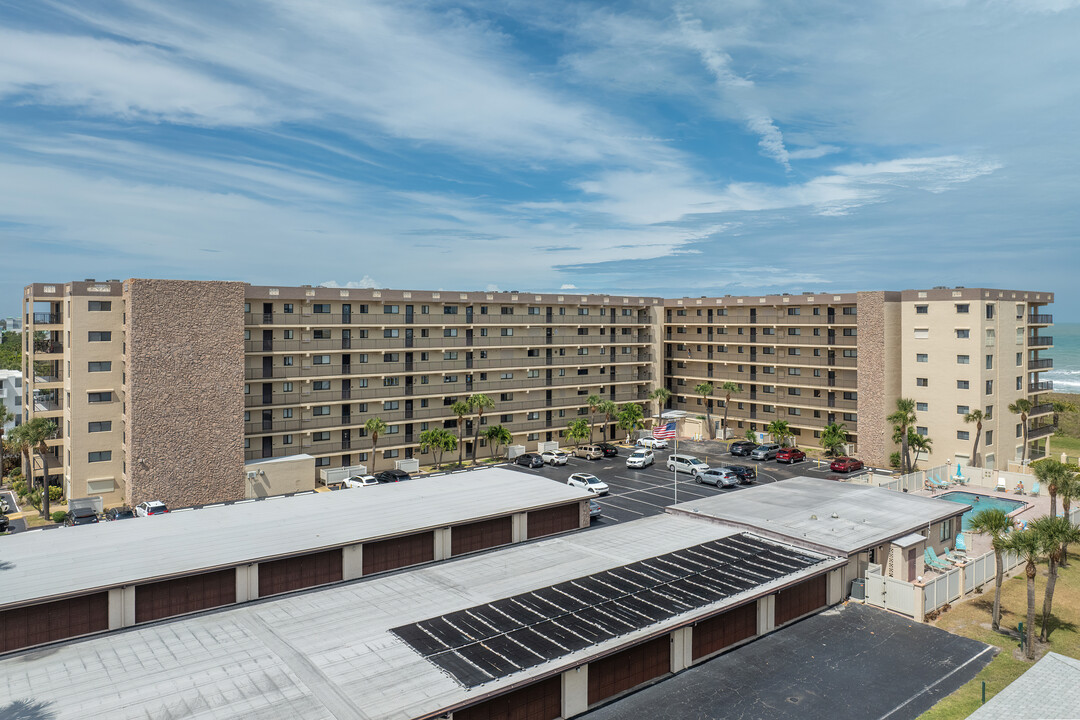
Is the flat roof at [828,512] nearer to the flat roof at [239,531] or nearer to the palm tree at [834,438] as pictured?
the flat roof at [239,531]

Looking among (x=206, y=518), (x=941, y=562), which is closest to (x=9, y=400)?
(x=206, y=518)

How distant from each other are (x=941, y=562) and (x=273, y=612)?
33.1 m

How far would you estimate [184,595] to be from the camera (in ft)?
87.3

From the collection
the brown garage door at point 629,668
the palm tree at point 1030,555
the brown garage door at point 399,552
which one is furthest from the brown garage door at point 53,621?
the palm tree at point 1030,555

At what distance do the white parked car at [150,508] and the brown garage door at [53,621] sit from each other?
21.1m

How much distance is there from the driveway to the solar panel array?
7.83ft

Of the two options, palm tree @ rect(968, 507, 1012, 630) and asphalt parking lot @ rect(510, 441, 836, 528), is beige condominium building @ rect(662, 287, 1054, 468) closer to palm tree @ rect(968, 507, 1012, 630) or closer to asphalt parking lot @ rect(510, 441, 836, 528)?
asphalt parking lot @ rect(510, 441, 836, 528)

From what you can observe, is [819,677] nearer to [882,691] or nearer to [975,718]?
[882,691]

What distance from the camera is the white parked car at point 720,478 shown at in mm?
53031

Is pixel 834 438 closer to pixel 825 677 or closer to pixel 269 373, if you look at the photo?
→ pixel 825 677

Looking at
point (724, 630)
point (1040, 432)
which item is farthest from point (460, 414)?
point (1040, 432)

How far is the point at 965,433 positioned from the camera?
186ft

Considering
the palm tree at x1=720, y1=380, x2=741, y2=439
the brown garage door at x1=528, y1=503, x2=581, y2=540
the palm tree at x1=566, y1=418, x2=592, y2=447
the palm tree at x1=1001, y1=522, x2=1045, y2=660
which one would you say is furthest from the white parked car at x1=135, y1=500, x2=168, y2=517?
the palm tree at x1=720, y1=380, x2=741, y2=439

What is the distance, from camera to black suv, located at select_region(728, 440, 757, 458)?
219ft
